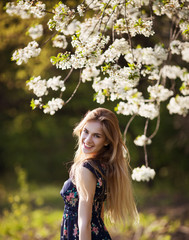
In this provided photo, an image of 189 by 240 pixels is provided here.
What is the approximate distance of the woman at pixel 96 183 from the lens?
2125 millimetres

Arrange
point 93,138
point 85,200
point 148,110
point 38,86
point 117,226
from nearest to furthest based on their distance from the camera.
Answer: point 85,200
point 93,138
point 38,86
point 148,110
point 117,226

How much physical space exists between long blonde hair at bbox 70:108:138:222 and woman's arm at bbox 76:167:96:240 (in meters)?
0.13

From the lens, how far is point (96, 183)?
7.19 ft

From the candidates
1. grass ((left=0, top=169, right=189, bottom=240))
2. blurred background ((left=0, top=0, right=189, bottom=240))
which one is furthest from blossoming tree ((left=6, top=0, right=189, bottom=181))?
grass ((left=0, top=169, right=189, bottom=240))

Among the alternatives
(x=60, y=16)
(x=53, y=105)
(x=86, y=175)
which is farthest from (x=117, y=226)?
(x=60, y=16)

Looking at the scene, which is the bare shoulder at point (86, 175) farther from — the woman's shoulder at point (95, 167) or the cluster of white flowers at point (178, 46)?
the cluster of white flowers at point (178, 46)

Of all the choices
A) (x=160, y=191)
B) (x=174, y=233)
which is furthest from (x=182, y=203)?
(x=174, y=233)

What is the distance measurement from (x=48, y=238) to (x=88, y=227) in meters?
3.20

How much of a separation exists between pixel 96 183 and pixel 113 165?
23 centimetres

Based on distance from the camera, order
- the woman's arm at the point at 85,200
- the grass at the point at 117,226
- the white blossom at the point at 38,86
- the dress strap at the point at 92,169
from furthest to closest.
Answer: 1. the grass at the point at 117,226
2. the white blossom at the point at 38,86
3. the dress strap at the point at 92,169
4. the woman's arm at the point at 85,200

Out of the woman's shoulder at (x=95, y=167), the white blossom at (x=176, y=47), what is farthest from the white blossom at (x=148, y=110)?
the woman's shoulder at (x=95, y=167)

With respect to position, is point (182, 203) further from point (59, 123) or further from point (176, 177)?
point (59, 123)

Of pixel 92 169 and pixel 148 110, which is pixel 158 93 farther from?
pixel 92 169

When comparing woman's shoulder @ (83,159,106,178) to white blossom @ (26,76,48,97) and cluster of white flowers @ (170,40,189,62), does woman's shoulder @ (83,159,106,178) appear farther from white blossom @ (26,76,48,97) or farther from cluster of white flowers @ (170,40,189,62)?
cluster of white flowers @ (170,40,189,62)
